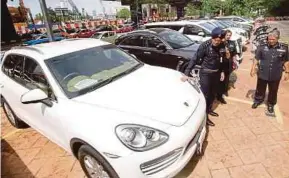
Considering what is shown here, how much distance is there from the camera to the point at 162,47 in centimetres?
682

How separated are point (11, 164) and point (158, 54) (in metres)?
4.52

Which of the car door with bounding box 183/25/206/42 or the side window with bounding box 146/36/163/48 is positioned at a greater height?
the side window with bounding box 146/36/163/48

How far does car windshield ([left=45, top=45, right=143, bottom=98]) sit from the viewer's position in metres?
3.37

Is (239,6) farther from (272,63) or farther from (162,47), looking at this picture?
(272,63)

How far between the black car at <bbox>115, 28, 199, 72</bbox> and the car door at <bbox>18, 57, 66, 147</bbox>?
3.82m

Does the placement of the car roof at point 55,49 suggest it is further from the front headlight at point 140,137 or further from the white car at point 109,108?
the front headlight at point 140,137

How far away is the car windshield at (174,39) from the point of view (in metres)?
6.96

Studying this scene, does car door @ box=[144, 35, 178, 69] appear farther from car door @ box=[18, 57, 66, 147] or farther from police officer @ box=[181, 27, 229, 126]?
car door @ box=[18, 57, 66, 147]

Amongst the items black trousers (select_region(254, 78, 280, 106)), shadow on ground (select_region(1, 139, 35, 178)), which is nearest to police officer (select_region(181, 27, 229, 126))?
black trousers (select_region(254, 78, 280, 106))

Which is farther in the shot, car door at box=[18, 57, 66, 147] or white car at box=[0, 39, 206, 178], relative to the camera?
car door at box=[18, 57, 66, 147]

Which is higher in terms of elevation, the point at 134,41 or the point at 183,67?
the point at 134,41

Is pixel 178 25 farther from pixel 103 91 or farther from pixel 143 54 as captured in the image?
pixel 103 91

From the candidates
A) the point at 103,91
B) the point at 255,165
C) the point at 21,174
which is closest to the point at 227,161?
the point at 255,165

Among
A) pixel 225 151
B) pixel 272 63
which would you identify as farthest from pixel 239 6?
pixel 225 151
